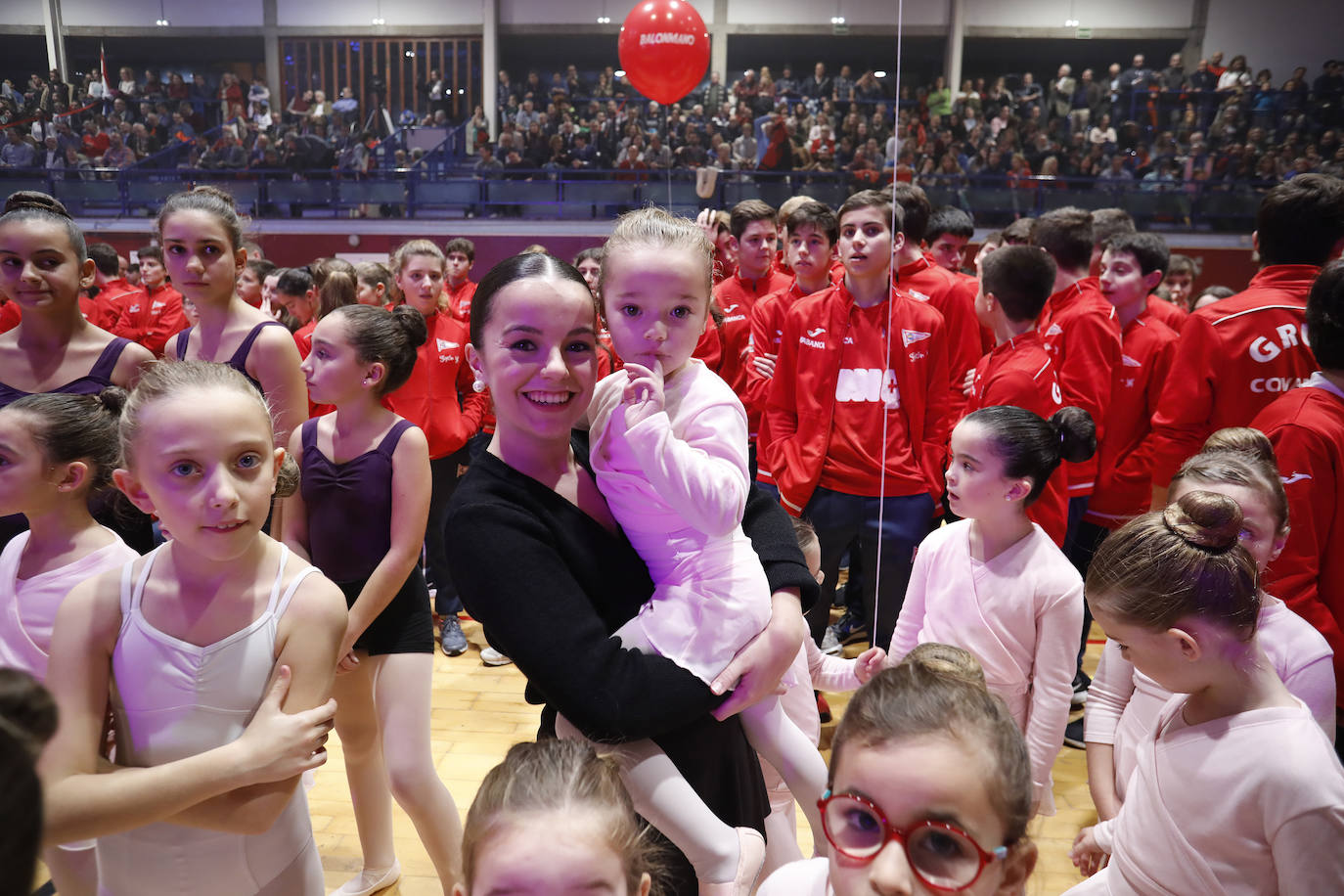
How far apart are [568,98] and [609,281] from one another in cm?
1366

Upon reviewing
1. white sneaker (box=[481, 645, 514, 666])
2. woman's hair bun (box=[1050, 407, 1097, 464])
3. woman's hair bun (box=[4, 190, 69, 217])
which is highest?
woman's hair bun (box=[4, 190, 69, 217])

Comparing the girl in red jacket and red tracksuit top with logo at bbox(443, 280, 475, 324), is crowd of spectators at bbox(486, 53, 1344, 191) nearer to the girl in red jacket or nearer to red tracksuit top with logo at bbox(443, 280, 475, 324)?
red tracksuit top with logo at bbox(443, 280, 475, 324)

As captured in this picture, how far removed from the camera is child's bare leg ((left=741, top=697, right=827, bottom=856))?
1302 mm

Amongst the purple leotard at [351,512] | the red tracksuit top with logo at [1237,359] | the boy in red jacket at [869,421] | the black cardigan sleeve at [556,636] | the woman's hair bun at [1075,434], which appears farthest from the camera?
the boy in red jacket at [869,421]

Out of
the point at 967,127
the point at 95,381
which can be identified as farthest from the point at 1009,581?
the point at 967,127

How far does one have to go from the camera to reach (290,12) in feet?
47.3

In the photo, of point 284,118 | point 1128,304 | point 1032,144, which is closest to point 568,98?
point 284,118

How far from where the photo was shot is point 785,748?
1301 mm

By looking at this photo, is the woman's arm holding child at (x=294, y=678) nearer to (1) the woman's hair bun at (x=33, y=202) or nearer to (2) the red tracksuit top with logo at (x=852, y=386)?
(1) the woman's hair bun at (x=33, y=202)

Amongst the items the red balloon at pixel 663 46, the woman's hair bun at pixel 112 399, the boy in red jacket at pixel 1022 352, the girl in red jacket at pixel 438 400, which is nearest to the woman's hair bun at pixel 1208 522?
the boy in red jacket at pixel 1022 352

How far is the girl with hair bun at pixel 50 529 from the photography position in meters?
1.59

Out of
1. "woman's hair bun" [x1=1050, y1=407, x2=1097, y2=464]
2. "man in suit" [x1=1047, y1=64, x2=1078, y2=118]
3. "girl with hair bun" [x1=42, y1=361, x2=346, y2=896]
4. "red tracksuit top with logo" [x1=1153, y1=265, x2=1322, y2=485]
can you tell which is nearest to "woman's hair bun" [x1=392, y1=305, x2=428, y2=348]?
"girl with hair bun" [x1=42, y1=361, x2=346, y2=896]

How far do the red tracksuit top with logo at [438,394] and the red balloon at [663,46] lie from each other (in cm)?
319

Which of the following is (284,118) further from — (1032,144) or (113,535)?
(113,535)
